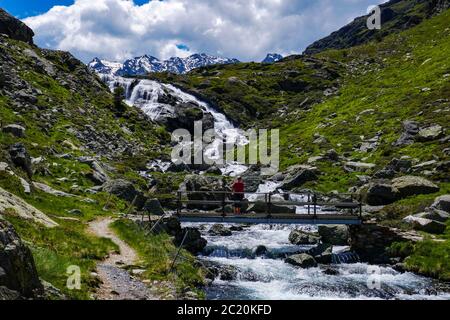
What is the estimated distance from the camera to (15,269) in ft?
36.9

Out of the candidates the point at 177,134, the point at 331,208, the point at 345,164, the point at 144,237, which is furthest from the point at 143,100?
the point at 144,237

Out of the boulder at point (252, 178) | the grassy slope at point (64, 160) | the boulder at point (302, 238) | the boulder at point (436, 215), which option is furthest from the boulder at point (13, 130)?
the boulder at point (436, 215)

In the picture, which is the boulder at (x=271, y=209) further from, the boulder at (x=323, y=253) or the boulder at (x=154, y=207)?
the boulder at (x=323, y=253)

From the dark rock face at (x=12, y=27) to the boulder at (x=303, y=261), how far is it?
276ft

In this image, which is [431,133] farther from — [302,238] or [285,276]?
[285,276]

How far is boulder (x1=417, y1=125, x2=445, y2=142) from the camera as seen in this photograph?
2151 inches

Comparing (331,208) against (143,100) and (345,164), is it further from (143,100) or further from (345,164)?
(143,100)

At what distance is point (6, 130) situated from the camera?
147 ft

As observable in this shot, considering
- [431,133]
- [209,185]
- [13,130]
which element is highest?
[431,133]

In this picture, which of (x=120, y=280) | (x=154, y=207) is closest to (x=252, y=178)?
(x=154, y=207)

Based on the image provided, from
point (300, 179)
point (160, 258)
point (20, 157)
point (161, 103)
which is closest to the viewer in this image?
point (160, 258)

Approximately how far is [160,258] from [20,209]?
7.89 m

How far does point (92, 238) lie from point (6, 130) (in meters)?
25.8

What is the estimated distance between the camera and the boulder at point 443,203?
34.5 meters
